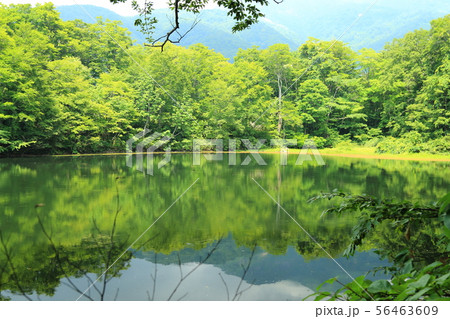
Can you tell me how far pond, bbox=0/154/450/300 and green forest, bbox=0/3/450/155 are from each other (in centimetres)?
1054

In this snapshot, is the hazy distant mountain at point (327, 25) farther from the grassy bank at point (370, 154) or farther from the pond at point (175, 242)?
the pond at point (175, 242)

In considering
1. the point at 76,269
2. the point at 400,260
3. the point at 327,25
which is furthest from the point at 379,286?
the point at 327,25

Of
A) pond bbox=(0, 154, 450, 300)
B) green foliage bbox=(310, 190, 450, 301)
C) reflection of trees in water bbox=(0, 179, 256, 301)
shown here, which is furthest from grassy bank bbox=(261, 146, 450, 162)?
green foliage bbox=(310, 190, 450, 301)

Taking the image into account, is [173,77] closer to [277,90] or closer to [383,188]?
[277,90]

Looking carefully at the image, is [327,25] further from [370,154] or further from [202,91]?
[370,154]

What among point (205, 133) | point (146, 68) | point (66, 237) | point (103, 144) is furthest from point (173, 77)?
point (66, 237)

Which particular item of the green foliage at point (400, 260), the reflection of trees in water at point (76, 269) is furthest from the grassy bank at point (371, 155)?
the green foliage at point (400, 260)

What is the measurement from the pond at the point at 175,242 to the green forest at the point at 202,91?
1054cm

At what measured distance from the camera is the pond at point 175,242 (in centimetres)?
253

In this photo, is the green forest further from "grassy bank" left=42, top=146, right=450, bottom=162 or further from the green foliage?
the green foliage

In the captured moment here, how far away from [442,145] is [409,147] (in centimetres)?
147

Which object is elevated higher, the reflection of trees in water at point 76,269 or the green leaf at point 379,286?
the green leaf at point 379,286

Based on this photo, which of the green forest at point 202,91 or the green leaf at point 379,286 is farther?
the green forest at point 202,91

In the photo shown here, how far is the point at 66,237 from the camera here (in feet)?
12.4
